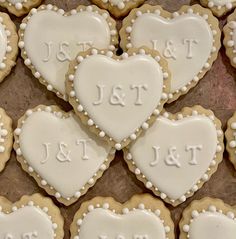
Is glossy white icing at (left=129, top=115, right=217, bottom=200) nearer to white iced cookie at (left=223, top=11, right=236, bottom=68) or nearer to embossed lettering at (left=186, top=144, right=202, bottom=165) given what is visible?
embossed lettering at (left=186, top=144, right=202, bottom=165)

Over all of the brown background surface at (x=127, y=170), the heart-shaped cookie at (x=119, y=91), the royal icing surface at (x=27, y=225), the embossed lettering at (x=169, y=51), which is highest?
the embossed lettering at (x=169, y=51)

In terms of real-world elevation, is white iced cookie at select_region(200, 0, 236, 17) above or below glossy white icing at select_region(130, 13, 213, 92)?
above

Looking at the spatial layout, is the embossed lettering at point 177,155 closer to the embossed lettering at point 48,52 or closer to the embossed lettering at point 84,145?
the embossed lettering at point 84,145

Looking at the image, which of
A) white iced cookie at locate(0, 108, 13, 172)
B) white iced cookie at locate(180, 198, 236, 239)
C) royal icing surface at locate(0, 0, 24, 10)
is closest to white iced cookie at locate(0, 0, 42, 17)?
A: royal icing surface at locate(0, 0, 24, 10)

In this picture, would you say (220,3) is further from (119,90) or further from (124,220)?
(124,220)

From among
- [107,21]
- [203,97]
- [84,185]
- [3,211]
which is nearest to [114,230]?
[84,185]

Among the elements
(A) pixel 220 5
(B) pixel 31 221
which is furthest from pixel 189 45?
(B) pixel 31 221

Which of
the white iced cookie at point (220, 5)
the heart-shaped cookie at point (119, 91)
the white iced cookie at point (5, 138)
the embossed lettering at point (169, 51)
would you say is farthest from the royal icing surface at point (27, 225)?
the white iced cookie at point (220, 5)
